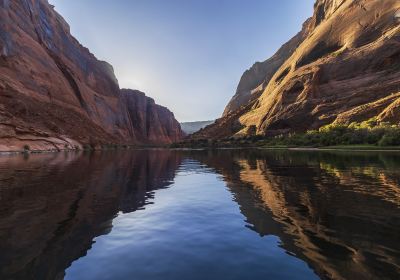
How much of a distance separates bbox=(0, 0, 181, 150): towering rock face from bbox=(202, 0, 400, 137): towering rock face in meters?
70.4

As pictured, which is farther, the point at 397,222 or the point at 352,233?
the point at 397,222

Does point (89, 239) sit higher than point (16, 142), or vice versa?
point (16, 142)

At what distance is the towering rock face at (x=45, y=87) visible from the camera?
3250 inches

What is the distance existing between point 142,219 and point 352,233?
764 cm

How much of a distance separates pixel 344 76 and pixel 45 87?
106663 millimetres

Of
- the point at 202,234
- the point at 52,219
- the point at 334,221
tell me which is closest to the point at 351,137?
the point at 334,221

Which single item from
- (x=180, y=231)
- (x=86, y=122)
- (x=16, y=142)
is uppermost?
(x=86, y=122)

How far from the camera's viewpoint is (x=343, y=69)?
10556cm

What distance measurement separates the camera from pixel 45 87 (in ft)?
372

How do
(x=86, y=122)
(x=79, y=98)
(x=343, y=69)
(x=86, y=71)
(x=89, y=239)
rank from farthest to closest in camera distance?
(x=86, y=71) → (x=79, y=98) → (x=86, y=122) → (x=343, y=69) → (x=89, y=239)

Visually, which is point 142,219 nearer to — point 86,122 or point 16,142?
point 16,142

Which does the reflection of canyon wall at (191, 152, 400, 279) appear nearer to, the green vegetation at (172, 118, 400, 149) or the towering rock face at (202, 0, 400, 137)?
the green vegetation at (172, 118, 400, 149)

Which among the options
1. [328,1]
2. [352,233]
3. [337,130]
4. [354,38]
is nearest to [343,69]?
[354,38]

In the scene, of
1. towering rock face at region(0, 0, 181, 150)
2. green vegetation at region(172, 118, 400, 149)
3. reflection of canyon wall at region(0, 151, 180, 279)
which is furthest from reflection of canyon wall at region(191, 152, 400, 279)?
towering rock face at region(0, 0, 181, 150)
